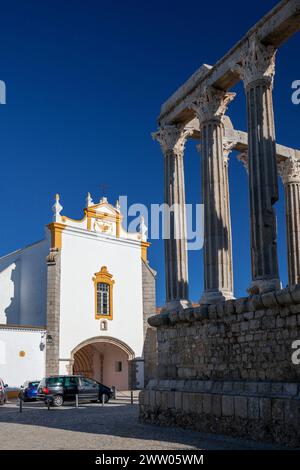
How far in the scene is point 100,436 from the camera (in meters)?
12.2

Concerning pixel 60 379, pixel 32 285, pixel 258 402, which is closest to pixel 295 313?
pixel 258 402

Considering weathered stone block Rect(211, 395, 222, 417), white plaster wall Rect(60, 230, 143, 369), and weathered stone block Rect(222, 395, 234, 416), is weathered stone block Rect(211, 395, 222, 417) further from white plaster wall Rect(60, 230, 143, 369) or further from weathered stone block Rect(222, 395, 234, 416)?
white plaster wall Rect(60, 230, 143, 369)

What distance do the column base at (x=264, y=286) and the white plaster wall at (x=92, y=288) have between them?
65.9ft

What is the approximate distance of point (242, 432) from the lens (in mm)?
11398

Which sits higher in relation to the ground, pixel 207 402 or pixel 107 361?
pixel 107 361

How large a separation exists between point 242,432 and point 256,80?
732cm

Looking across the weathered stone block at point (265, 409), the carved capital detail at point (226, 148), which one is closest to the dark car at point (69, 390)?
the carved capital detail at point (226, 148)

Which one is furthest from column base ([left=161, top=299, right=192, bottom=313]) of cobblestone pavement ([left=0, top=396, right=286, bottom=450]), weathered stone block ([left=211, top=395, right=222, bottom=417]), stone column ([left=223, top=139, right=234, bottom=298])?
weathered stone block ([left=211, top=395, right=222, bottom=417])

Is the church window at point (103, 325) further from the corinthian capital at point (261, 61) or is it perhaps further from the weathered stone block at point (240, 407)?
the corinthian capital at point (261, 61)

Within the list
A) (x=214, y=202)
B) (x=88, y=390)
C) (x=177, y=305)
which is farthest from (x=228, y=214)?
(x=88, y=390)

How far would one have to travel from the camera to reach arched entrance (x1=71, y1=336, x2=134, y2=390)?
3344 centimetres

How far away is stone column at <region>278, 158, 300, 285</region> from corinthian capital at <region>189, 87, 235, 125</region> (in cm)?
428

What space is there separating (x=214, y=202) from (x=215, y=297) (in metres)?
2.35

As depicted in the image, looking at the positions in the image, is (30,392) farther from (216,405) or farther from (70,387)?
(216,405)
